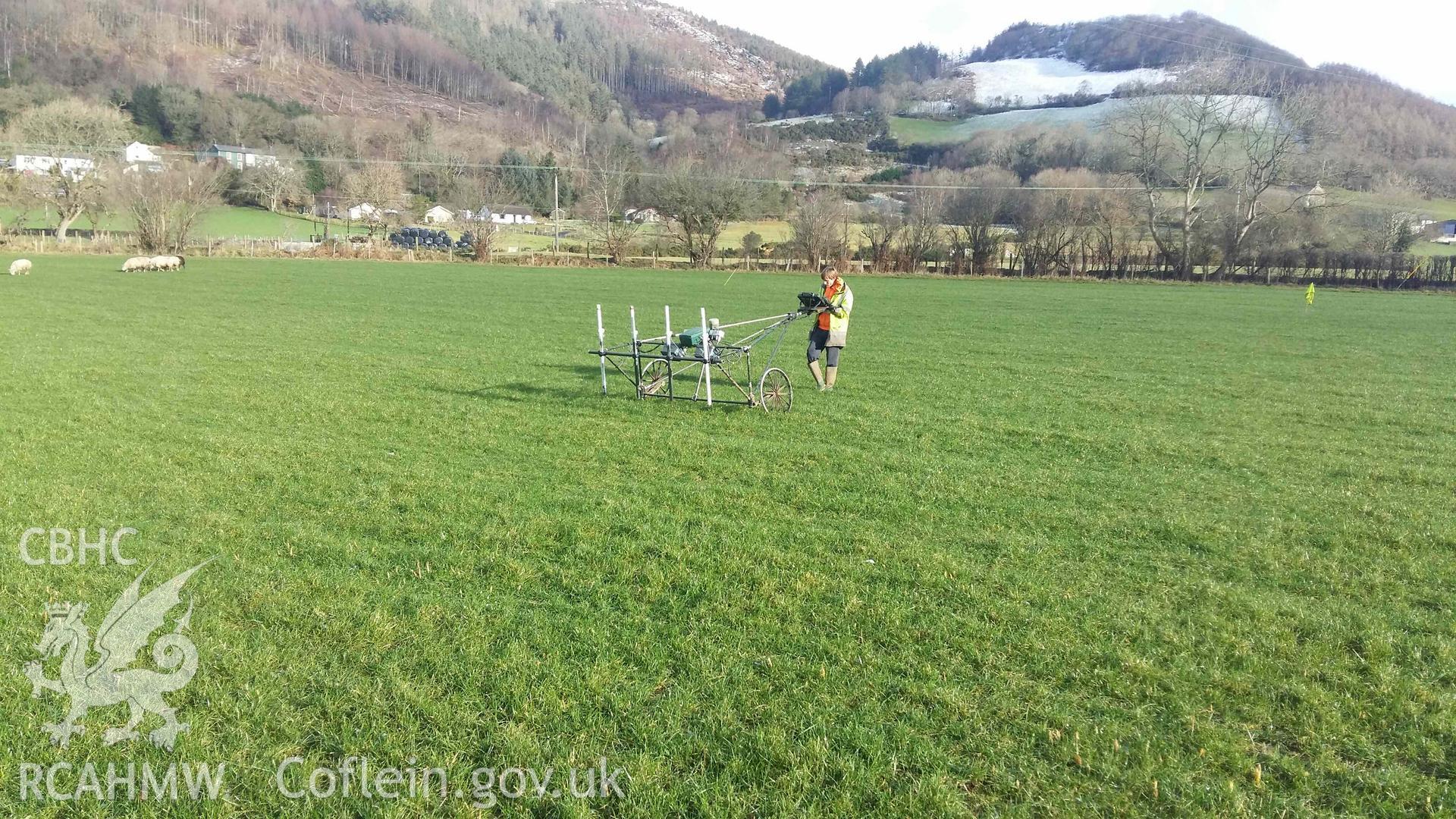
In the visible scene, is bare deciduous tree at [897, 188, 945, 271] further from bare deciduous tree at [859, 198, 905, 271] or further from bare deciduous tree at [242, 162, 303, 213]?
bare deciduous tree at [242, 162, 303, 213]

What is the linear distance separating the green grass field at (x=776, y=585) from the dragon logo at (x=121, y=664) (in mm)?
91

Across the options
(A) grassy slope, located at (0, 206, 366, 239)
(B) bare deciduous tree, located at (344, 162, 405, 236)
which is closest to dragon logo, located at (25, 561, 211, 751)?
(A) grassy slope, located at (0, 206, 366, 239)

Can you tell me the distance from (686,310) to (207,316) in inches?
539

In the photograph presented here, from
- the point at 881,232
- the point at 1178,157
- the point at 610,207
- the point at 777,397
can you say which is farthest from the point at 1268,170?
the point at 777,397

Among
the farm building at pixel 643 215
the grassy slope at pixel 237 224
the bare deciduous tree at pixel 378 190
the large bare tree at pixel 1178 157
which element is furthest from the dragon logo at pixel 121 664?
the bare deciduous tree at pixel 378 190

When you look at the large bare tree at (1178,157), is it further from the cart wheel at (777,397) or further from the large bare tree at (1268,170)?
the cart wheel at (777,397)

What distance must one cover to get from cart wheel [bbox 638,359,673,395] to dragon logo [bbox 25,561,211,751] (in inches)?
285

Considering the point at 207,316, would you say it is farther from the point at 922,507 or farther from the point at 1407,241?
the point at 1407,241

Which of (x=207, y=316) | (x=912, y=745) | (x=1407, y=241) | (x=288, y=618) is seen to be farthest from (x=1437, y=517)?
(x=1407, y=241)

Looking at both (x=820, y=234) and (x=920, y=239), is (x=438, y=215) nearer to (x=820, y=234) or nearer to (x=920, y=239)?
(x=820, y=234)

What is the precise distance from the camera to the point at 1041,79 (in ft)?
598

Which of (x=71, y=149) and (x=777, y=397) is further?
(x=71, y=149)

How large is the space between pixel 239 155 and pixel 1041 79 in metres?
162

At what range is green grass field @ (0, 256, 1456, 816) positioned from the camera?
4.01 meters
